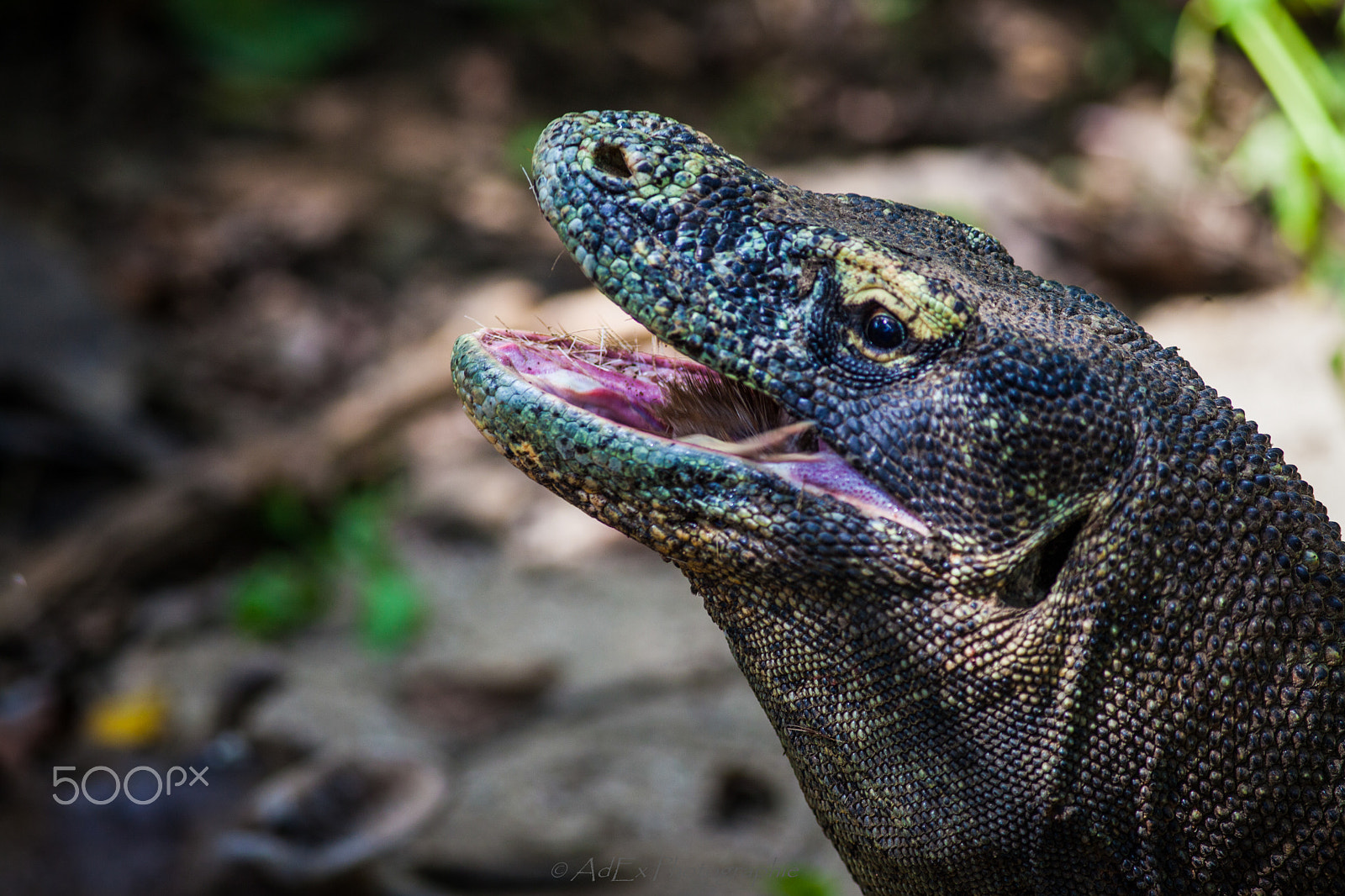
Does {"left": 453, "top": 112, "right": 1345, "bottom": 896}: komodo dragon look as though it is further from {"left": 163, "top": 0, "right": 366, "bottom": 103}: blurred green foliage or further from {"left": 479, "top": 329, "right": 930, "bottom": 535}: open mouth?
{"left": 163, "top": 0, "right": 366, "bottom": 103}: blurred green foliage

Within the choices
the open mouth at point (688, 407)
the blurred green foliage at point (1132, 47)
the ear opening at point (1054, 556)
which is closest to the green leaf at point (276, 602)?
the open mouth at point (688, 407)

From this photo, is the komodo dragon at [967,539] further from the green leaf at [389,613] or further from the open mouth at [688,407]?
the green leaf at [389,613]

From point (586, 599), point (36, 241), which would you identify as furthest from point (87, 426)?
point (586, 599)

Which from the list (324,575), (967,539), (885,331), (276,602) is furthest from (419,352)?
(967,539)

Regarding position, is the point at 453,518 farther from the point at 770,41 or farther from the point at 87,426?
the point at 770,41

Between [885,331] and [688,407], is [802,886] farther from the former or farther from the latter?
[885,331]
